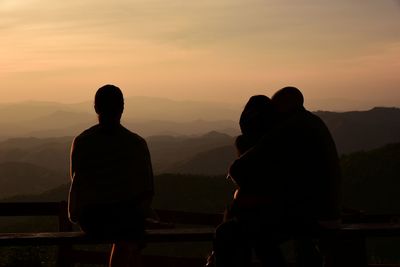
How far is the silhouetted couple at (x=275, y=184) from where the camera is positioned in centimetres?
534

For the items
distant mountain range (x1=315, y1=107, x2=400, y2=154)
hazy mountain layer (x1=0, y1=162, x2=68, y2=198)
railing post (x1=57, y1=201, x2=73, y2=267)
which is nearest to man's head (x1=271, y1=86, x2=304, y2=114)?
railing post (x1=57, y1=201, x2=73, y2=267)

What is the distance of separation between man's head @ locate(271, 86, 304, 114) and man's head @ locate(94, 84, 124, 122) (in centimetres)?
140

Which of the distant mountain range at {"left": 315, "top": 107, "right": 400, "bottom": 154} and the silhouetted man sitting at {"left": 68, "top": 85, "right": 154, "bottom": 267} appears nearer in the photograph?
the silhouetted man sitting at {"left": 68, "top": 85, "right": 154, "bottom": 267}

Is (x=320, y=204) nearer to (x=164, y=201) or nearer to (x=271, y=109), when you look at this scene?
(x=271, y=109)

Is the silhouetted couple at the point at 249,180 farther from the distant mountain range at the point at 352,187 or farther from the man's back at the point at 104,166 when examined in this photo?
the distant mountain range at the point at 352,187

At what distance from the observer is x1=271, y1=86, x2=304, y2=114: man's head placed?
5.69 meters

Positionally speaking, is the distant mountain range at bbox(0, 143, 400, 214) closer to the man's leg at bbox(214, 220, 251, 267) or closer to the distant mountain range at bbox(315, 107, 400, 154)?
the man's leg at bbox(214, 220, 251, 267)

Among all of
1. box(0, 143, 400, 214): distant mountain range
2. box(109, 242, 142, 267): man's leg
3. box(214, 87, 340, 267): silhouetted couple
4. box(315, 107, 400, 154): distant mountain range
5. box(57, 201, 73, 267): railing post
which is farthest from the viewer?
box(315, 107, 400, 154): distant mountain range

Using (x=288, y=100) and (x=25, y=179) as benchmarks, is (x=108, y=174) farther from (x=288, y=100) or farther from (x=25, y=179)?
(x=25, y=179)

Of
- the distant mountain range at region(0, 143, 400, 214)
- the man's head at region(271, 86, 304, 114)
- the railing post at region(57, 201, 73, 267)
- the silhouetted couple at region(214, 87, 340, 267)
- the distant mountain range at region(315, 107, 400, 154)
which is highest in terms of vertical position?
→ the man's head at region(271, 86, 304, 114)

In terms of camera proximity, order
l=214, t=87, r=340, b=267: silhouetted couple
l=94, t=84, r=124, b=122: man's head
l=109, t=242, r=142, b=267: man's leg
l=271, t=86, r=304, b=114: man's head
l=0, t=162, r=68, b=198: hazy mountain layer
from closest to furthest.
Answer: l=214, t=87, r=340, b=267: silhouetted couple
l=271, t=86, r=304, b=114: man's head
l=94, t=84, r=124, b=122: man's head
l=109, t=242, r=142, b=267: man's leg
l=0, t=162, r=68, b=198: hazy mountain layer

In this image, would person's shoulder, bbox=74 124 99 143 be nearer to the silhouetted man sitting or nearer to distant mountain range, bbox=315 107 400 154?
the silhouetted man sitting

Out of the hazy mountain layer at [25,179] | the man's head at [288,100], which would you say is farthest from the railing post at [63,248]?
the hazy mountain layer at [25,179]

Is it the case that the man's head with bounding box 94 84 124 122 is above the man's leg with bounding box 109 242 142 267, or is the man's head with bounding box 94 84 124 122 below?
above
